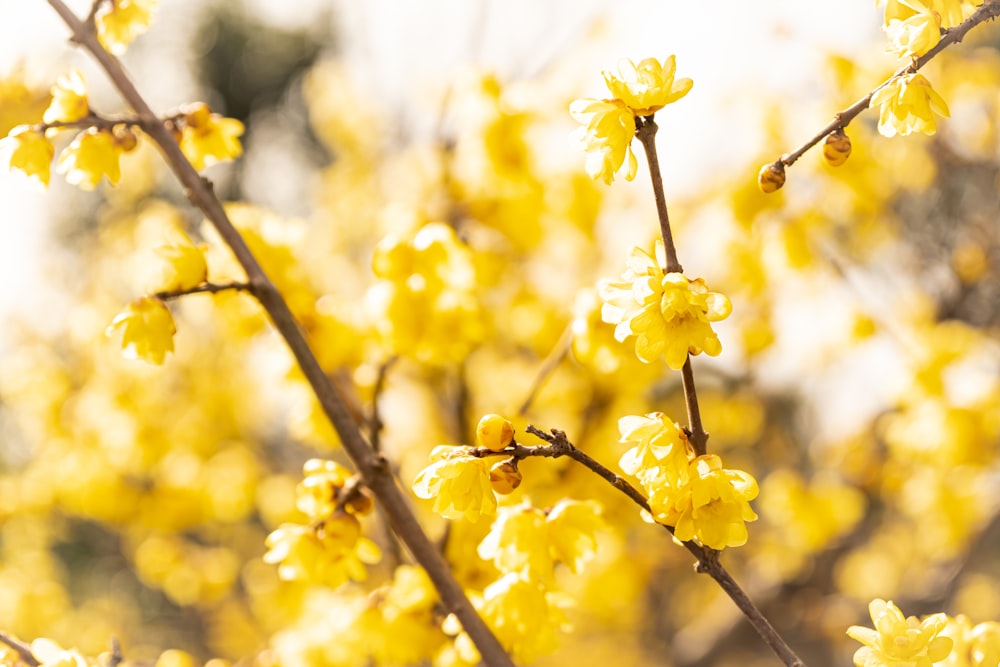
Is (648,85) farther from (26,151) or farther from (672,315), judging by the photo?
(26,151)

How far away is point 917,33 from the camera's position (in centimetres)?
113

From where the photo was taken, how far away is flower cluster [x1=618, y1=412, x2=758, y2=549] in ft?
3.66

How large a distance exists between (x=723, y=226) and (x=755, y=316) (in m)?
0.45

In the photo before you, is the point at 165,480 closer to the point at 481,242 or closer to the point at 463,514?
the point at 481,242

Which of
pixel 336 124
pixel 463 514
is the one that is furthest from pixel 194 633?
pixel 463 514

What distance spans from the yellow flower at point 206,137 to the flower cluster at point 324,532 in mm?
676

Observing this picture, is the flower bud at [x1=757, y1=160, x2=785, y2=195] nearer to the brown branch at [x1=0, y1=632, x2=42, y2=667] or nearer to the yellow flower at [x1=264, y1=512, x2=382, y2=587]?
the yellow flower at [x1=264, y1=512, x2=382, y2=587]

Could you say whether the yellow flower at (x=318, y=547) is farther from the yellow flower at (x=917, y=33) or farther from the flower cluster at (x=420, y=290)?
the yellow flower at (x=917, y=33)

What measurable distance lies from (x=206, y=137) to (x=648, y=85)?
975mm

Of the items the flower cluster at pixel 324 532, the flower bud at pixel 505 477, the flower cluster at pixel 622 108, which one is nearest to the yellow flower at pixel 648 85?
the flower cluster at pixel 622 108

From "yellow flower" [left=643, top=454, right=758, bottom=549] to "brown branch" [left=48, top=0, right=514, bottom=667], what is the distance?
0.43 metres

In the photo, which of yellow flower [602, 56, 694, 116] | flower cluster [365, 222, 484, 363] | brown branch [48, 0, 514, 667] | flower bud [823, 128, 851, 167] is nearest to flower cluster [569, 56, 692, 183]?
yellow flower [602, 56, 694, 116]

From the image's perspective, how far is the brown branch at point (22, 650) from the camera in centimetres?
131

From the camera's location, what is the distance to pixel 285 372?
7.07 ft
